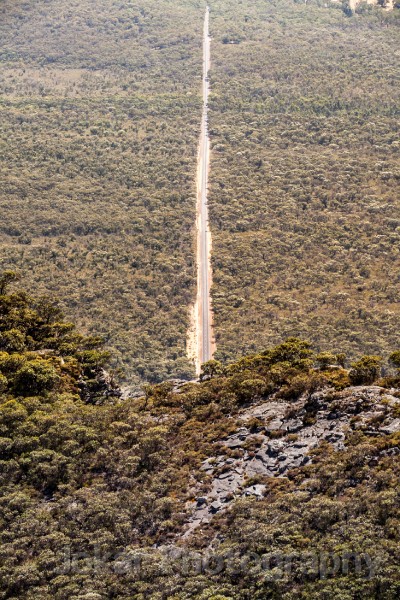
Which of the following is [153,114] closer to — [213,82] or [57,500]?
[213,82]

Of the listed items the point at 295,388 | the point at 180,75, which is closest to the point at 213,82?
the point at 180,75

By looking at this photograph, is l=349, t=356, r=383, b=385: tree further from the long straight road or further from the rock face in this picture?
the long straight road

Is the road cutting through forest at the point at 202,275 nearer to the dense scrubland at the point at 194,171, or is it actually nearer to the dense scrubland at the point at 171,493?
the dense scrubland at the point at 194,171

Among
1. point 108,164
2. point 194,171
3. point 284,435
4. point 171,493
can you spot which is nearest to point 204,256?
point 194,171

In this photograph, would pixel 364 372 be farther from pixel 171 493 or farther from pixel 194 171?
pixel 194 171

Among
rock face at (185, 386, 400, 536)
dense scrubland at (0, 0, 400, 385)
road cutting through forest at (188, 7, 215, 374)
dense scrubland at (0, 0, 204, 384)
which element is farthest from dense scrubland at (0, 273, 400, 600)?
road cutting through forest at (188, 7, 215, 374)

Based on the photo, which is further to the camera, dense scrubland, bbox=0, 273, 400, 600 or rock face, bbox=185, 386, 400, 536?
rock face, bbox=185, 386, 400, 536

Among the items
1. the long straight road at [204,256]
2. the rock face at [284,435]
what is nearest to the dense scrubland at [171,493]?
the rock face at [284,435]
